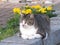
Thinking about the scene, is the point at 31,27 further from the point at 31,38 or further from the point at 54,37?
the point at 54,37

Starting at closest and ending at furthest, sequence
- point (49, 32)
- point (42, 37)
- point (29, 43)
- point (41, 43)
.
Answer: point (29, 43)
point (41, 43)
point (42, 37)
point (49, 32)

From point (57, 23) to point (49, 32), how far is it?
42.1 inches

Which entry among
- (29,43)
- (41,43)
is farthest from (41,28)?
(29,43)

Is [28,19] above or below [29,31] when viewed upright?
above

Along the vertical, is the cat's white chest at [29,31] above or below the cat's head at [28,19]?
below

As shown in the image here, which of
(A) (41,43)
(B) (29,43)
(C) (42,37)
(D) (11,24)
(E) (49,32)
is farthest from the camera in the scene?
(D) (11,24)

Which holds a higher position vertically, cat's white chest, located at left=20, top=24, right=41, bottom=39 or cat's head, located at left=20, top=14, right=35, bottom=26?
cat's head, located at left=20, top=14, right=35, bottom=26

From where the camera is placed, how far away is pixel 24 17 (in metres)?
3.71

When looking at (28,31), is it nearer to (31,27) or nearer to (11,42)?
(31,27)

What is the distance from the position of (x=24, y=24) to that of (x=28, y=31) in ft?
0.36

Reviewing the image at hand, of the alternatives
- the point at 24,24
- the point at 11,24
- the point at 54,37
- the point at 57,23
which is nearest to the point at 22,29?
the point at 24,24

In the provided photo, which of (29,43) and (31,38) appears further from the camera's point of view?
(31,38)

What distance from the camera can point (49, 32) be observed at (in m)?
3.94

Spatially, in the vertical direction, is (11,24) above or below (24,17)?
below
